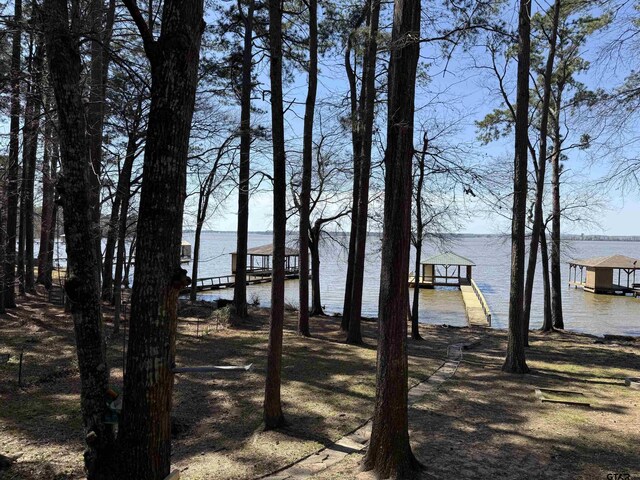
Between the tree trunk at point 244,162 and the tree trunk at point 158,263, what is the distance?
10576 millimetres

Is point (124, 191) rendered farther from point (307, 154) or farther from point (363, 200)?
point (363, 200)

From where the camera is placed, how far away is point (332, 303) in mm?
29281

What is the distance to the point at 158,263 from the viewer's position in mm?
A: 3477

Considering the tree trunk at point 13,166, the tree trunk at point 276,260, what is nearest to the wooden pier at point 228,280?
the tree trunk at point 13,166

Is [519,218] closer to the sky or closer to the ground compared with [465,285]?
closer to the sky

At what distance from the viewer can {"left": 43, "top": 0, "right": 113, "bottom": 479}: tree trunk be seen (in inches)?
162

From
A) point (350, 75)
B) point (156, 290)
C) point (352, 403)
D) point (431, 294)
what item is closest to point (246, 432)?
point (352, 403)

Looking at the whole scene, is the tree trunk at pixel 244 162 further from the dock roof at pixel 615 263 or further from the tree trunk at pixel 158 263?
the dock roof at pixel 615 263

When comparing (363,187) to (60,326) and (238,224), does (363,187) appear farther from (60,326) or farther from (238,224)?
(60,326)

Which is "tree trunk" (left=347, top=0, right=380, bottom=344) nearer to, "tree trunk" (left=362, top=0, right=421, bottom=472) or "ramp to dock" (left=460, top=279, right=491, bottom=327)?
"tree trunk" (left=362, top=0, right=421, bottom=472)

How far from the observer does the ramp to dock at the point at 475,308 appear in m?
21.7

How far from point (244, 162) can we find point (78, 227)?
10665 millimetres

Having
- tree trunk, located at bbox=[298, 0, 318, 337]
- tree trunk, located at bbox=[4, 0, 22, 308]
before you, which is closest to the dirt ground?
tree trunk, located at bbox=[298, 0, 318, 337]

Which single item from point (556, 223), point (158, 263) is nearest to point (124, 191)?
point (158, 263)
